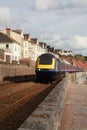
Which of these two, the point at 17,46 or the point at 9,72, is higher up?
the point at 17,46

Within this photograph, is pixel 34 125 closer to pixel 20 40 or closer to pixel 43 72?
pixel 43 72

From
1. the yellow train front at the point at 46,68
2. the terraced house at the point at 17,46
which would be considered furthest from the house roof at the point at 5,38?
the yellow train front at the point at 46,68

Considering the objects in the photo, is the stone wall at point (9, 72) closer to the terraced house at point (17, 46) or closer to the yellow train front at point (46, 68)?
the yellow train front at point (46, 68)

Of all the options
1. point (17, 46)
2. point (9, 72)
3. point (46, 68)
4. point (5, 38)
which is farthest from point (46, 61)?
point (17, 46)

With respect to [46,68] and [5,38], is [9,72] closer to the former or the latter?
[46,68]

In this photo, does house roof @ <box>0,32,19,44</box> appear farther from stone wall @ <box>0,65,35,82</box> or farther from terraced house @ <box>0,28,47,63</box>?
stone wall @ <box>0,65,35,82</box>

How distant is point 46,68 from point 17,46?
59.9 m

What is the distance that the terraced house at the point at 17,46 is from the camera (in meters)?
87.0

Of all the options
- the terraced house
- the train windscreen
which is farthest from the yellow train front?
the terraced house

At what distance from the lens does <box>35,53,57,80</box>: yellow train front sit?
40.7 m

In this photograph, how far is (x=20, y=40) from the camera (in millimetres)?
113750

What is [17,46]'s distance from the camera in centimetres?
10006

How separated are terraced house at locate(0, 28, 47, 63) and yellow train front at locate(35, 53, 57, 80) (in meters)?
28.5

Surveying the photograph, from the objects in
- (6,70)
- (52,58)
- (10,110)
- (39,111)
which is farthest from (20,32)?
(39,111)
